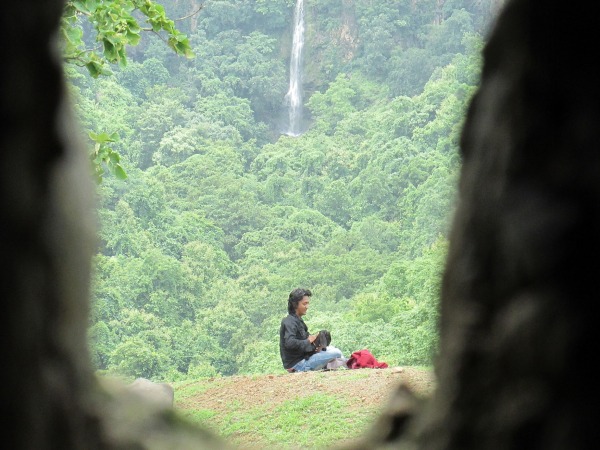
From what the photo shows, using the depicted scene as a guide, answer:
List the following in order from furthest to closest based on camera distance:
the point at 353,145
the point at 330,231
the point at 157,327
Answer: the point at 353,145 → the point at 330,231 → the point at 157,327

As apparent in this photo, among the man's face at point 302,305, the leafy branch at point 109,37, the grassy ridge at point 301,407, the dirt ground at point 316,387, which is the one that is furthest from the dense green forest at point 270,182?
the leafy branch at point 109,37

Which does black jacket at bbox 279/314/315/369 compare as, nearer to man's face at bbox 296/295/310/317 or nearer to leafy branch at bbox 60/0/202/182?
man's face at bbox 296/295/310/317

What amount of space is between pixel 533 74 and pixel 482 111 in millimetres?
77

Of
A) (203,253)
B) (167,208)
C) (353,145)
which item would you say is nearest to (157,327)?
(203,253)

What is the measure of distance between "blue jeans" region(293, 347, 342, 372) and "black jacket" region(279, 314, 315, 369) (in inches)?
3.1

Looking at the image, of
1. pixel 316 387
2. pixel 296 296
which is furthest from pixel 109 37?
pixel 316 387

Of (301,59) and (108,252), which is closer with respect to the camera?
(108,252)

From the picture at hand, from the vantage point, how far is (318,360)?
8.04 metres

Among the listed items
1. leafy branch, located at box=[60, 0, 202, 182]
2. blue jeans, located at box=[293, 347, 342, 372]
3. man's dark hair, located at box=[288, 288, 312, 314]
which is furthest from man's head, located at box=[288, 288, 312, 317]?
leafy branch, located at box=[60, 0, 202, 182]

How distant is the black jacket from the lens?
7.54m

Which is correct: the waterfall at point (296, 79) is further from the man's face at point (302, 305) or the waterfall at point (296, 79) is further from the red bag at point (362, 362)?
the man's face at point (302, 305)

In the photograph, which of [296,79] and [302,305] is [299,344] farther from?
[296,79]

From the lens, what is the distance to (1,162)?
0.60m

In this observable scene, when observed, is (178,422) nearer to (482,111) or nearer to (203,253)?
(482,111)
